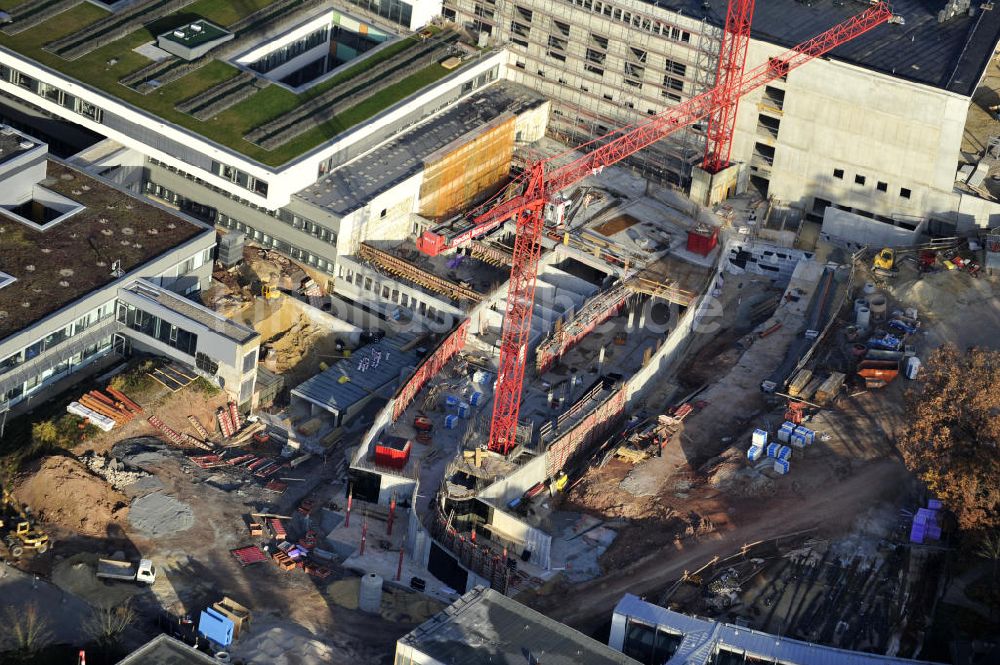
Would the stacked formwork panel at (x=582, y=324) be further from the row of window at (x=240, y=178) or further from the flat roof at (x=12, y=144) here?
the flat roof at (x=12, y=144)

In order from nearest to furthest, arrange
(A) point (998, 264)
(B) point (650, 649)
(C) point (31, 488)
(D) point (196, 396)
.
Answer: (B) point (650, 649) → (C) point (31, 488) → (D) point (196, 396) → (A) point (998, 264)

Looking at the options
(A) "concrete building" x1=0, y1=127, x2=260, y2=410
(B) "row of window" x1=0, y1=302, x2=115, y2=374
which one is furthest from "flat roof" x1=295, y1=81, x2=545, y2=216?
(B) "row of window" x1=0, y1=302, x2=115, y2=374

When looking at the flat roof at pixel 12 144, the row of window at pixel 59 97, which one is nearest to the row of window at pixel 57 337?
the flat roof at pixel 12 144

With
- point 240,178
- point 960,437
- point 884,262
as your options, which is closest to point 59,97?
point 240,178

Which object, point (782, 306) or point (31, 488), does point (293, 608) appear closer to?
point (31, 488)

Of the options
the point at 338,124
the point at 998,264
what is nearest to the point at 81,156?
the point at 338,124

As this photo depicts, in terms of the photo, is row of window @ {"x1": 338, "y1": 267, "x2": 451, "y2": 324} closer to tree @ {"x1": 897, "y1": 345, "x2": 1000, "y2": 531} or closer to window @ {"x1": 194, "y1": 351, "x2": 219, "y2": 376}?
window @ {"x1": 194, "y1": 351, "x2": 219, "y2": 376}
